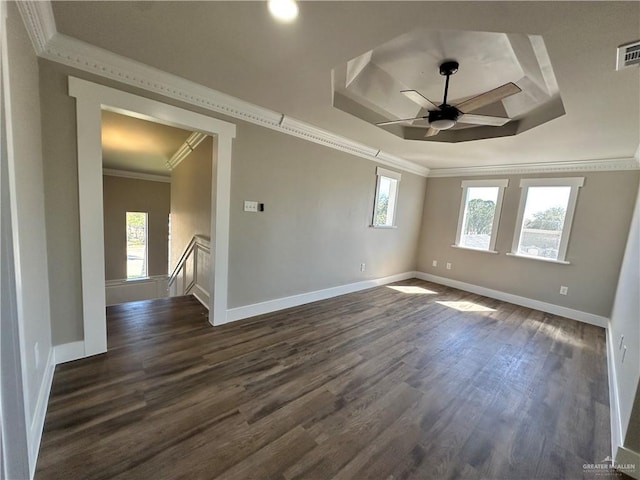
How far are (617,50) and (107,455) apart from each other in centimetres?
365

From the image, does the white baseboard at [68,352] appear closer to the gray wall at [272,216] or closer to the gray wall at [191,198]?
the gray wall at [272,216]

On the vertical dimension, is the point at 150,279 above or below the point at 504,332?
below

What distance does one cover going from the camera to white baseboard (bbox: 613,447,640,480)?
1.45 m

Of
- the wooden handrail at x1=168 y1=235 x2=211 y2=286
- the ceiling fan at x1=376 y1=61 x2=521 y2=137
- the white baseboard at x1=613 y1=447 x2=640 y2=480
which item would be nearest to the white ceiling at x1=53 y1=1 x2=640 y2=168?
the ceiling fan at x1=376 y1=61 x2=521 y2=137

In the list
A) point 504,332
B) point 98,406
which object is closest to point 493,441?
point 504,332

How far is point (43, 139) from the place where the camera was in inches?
71.6

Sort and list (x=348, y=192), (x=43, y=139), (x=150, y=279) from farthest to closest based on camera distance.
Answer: (x=150, y=279) < (x=348, y=192) < (x=43, y=139)

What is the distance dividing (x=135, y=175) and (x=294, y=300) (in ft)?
20.8

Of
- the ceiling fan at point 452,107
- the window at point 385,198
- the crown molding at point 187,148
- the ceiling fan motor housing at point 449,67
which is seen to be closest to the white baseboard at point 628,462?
the ceiling fan at point 452,107

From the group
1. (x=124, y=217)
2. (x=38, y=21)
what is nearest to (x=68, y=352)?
(x=38, y=21)

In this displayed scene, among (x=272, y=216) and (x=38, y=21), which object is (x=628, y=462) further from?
(x=38, y=21)

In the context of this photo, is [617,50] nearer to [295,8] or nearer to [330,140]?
[295,8]

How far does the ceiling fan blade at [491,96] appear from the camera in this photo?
1828 millimetres

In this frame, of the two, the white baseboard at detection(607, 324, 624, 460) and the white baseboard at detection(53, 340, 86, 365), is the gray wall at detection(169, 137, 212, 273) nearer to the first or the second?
the white baseboard at detection(53, 340, 86, 365)
